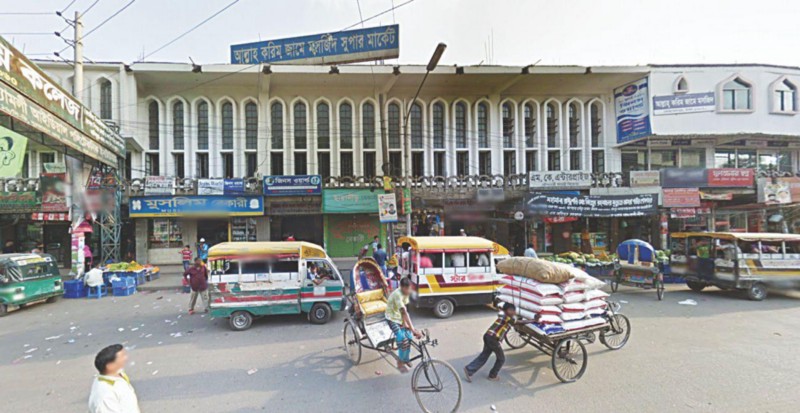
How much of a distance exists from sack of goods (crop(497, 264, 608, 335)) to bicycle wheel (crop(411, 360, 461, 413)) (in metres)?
1.68

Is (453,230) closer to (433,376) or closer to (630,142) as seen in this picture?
(630,142)

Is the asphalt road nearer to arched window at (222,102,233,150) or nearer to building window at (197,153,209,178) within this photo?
building window at (197,153,209,178)

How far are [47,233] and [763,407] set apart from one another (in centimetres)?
2721

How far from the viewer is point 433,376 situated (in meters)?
4.16

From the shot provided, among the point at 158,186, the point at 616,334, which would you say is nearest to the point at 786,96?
the point at 616,334

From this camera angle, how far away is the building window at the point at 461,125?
19734mm

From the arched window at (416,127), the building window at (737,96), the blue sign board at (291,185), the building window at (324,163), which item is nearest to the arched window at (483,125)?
the arched window at (416,127)

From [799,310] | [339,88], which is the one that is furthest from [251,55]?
[799,310]

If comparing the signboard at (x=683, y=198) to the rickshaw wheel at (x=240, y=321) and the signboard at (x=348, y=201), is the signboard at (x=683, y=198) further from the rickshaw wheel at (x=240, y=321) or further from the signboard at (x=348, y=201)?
the rickshaw wheel at (x=240, y=321)

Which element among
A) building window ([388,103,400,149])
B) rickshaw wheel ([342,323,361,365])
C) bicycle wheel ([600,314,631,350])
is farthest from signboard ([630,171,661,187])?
rickshaw wheel ([342,323,361,365])

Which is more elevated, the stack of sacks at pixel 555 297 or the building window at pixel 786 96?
the building window at pixel 786 96

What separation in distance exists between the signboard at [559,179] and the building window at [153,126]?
20.6 m

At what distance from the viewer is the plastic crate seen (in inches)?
434

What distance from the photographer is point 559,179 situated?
56.3 feet
